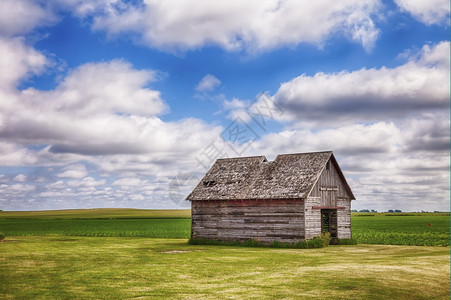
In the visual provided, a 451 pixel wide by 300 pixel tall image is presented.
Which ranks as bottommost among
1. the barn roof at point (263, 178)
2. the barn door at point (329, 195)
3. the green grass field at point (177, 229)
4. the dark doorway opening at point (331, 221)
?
the green grass field at point (177, 229)

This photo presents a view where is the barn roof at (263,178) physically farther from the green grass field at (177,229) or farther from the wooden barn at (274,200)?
the green grass field at (177,229)

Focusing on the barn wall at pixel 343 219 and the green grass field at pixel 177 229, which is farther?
the green grass field at pixel 177 229

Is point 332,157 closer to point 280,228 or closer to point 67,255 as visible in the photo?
point 280,228

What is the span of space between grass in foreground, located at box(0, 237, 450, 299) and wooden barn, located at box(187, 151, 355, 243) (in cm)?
707

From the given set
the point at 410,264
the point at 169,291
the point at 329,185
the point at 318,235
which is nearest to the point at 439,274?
the point at 410,264

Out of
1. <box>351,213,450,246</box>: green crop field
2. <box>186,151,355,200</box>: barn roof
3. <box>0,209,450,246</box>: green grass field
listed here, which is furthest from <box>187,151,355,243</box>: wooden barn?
<box>0,209,450,246</box>: green grass field

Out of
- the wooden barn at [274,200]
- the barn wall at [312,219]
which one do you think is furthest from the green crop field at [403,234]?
the barn wall at [312,219]

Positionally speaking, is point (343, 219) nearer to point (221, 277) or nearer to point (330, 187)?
point (330, 187)

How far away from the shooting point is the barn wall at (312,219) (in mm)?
33875

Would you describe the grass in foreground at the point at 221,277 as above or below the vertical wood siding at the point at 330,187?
below

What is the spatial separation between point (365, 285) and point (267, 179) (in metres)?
20.3

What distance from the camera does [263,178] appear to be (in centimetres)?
3759

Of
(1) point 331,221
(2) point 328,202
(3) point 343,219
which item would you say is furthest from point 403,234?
(2) point 328,202

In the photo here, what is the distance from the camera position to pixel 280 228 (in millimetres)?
34406
